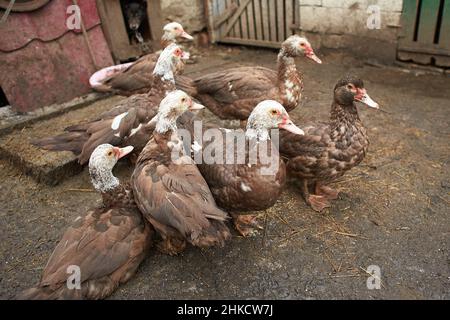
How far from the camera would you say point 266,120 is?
293 cm

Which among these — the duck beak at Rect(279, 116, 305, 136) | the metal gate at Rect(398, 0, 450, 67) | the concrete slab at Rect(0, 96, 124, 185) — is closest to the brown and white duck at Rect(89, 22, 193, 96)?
the concrete slab at Rect(0, 96, 124, 185)

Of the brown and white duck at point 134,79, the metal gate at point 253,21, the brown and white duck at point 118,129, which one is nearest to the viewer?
the brown and white duck at point 118,129

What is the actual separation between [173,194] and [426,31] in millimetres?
5052

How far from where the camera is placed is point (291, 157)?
3363 mm

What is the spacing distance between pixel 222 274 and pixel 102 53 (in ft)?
14.3

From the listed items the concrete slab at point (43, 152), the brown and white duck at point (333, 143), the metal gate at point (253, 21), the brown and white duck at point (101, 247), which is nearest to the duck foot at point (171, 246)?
the brown and white duck at point (101, 247)

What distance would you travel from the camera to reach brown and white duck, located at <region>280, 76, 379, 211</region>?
126 inches

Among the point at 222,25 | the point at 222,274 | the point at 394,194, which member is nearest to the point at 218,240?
the point at 222,274

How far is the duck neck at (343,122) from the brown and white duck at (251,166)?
447 millimetres

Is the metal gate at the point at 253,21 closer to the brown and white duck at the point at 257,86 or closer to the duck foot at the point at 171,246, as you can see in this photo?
the brown and white duck at the point at 257,86

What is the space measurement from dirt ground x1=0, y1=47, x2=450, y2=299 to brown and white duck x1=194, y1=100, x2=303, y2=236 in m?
0.46

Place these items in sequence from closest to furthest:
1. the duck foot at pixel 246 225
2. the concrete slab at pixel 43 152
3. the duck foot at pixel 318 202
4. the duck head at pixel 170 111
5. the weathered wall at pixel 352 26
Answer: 1. the duck head at pixel 170 111
2. the duck foot at pixel 246 225
3. the duck foot at pixel 318 202
4. the concrete slab at pixel 43 152
5. the weathered wall at pixel 352 26

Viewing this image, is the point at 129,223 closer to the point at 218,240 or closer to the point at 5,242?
the point at 218,240

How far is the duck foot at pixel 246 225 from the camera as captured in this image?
3.20 meters
